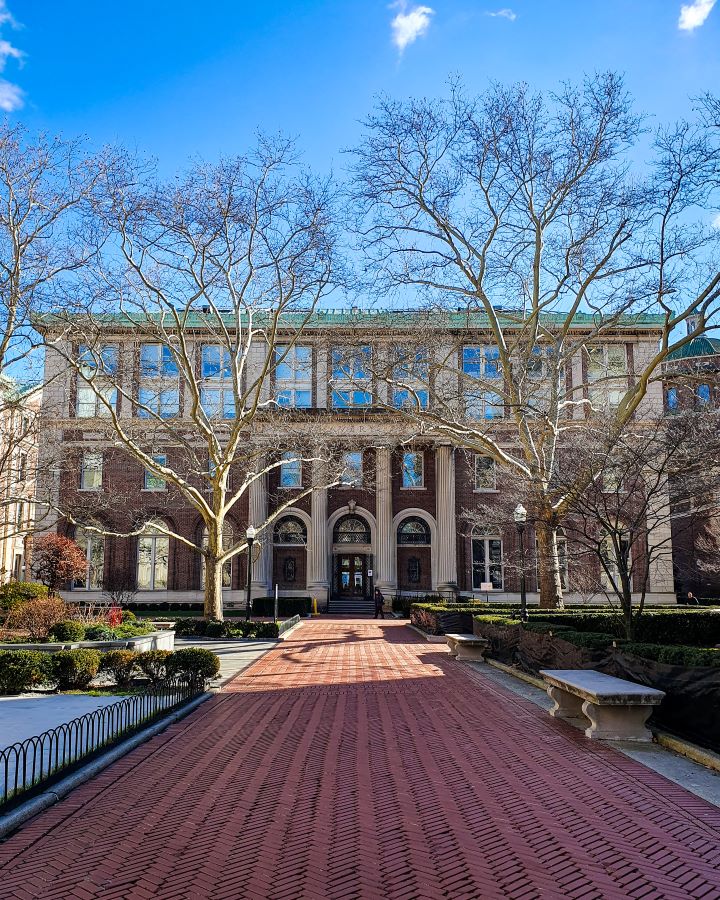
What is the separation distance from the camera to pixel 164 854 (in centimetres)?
578

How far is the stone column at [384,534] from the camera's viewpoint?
1620 inches

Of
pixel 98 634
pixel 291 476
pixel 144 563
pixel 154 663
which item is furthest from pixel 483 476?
pixel 154 663

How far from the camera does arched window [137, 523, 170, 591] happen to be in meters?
42.6

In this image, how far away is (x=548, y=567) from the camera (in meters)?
25.2

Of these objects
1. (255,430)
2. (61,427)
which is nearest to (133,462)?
(61,427)

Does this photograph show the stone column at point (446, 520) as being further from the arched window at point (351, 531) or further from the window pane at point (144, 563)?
the window pane at point (144, 563)

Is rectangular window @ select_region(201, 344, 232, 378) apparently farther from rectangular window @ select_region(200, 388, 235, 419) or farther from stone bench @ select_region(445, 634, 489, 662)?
stone bench @ select_region(445, 634, 489, 662)

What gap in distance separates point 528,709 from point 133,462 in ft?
117

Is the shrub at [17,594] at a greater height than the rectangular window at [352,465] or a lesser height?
lesser

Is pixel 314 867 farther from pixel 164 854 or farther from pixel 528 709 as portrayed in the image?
pixel 528 709

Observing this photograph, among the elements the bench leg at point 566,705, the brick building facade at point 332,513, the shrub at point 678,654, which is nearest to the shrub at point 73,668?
the bench leg at point 566,705

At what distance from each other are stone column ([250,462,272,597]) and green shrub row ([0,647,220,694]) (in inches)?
1008

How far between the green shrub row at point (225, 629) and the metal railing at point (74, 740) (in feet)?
35.5

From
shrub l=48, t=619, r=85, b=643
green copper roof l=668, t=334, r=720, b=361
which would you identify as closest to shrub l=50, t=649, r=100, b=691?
shrub l=48, t=619, r=85, b=643
